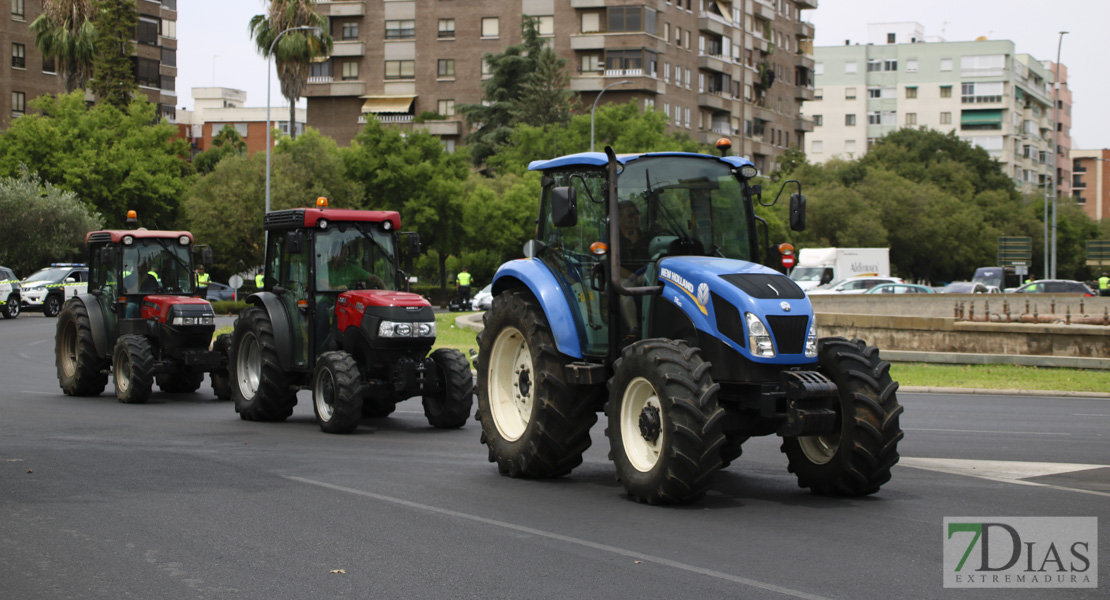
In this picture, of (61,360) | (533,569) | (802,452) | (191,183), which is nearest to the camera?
(533,569)

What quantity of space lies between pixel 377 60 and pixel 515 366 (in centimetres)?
8454

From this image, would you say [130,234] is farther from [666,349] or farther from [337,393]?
[666,349]

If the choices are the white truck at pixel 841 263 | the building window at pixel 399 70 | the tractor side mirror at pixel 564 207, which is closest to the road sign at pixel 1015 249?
the white truck at pixel 841 263

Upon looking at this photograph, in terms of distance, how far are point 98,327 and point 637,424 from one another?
475 inches

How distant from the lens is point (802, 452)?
33.4 ft

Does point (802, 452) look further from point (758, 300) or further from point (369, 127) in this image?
point (369, 127)

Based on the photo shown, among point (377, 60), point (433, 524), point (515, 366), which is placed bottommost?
point (433, 524)

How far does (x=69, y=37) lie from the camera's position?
215 feet

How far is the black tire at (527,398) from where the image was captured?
420 inches

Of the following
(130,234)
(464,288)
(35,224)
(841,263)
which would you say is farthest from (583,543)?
(35,224)

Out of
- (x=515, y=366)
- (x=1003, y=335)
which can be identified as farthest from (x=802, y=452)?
(x=1003, y=335)

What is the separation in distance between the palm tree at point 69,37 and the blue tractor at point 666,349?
199ft

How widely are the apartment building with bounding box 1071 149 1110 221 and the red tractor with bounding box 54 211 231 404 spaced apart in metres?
194

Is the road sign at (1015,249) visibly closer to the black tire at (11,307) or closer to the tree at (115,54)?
the black tire at (11,307)
